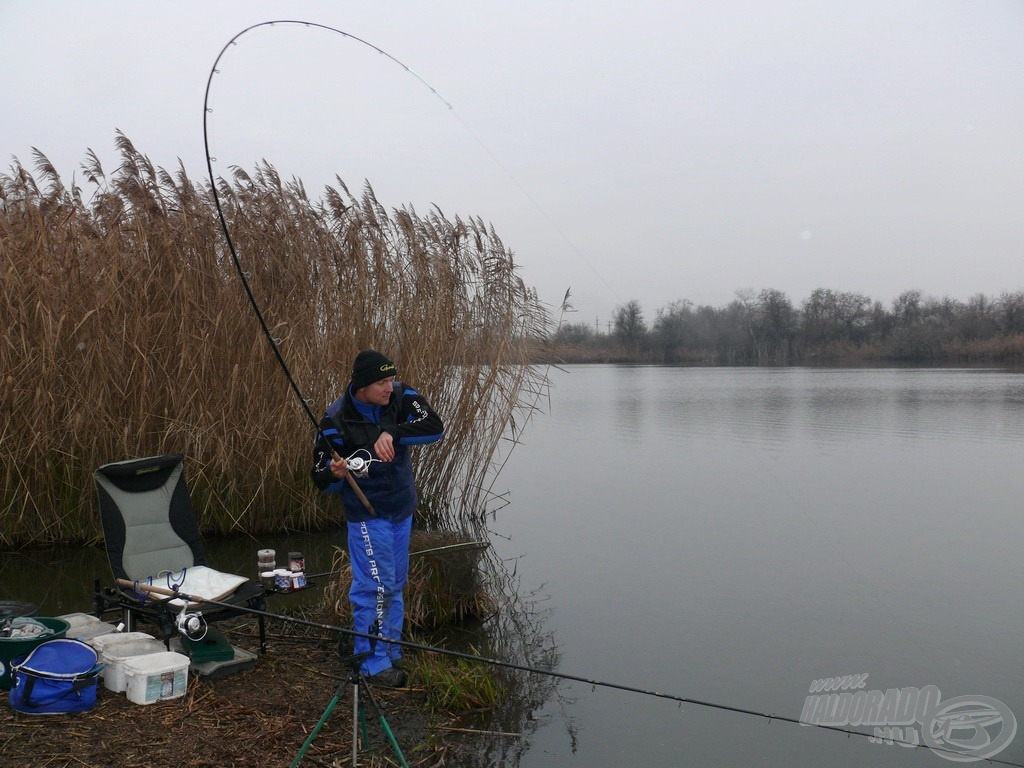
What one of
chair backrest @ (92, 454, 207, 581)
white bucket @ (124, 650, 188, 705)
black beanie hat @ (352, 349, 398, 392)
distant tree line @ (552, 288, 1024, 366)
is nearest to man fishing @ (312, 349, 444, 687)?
black beanie hat @ (352, 349, 398, 392)

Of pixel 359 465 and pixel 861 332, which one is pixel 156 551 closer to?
pixel 359 465

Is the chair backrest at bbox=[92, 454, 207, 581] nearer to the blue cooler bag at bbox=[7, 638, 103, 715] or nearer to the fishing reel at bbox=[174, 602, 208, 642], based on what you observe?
the fishing reel at bbox=[174, 602, 208, 642]

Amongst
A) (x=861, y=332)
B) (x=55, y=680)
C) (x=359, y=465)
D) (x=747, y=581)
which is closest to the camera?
(x=55, y=680)

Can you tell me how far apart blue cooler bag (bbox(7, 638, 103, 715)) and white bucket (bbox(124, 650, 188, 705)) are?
0.14 metres

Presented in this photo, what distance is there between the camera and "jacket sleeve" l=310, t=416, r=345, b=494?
12.0 ft

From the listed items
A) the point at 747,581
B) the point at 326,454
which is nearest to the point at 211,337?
the point at 326,454

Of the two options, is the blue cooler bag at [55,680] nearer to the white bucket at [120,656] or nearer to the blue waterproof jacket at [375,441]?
the white bucket at [120,656]

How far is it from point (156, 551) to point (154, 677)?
92 centimetres

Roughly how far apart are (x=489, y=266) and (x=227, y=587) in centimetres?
420

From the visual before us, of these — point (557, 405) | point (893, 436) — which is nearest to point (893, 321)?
point (557, 405)

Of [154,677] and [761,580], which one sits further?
[761,580]

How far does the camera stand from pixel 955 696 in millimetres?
4254

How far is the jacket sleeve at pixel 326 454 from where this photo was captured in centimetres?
364

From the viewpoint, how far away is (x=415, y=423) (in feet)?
12.6
